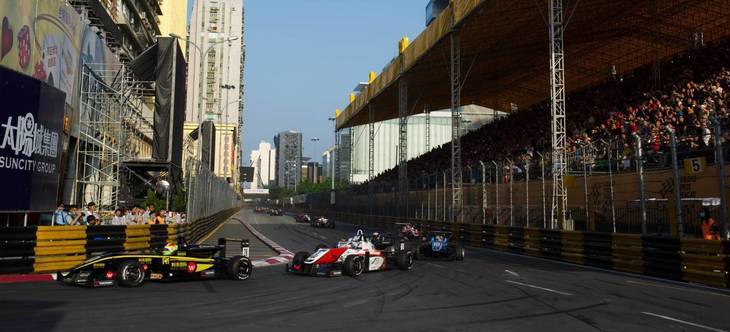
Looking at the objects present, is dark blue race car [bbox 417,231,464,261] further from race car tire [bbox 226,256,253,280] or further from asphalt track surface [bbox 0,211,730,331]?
race car tire [bbox 226,256,253,280]

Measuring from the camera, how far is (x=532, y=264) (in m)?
17.8

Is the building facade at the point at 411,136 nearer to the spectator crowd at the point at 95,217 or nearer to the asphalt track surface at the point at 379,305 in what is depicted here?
the spectator crowd at the point at 95,217

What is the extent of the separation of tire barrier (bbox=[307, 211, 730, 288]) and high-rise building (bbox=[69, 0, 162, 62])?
79.2ft

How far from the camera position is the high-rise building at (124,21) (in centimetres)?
3834

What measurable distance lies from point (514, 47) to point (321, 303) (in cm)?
2762

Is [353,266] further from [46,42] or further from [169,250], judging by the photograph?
[46,42]

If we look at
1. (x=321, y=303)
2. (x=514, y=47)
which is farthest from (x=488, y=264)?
(x=514, y=47)

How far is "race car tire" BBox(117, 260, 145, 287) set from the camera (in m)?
11.5

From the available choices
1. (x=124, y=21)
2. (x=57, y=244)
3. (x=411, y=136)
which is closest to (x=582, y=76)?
(x=57, y=244)

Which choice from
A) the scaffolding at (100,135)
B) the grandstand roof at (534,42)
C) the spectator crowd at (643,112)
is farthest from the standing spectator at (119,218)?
the grandstand roof at (534,42)

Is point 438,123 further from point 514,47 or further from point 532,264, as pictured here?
point 532,264

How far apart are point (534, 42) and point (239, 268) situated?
25.4 m

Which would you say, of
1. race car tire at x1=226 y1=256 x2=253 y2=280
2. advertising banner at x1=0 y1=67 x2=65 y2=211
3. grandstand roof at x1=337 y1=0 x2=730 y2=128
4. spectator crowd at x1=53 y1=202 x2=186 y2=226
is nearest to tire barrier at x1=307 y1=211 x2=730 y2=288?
Answer: grandstand roof at x1=337 y1=0 x2=730 y2=128

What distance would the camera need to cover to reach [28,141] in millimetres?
14156
